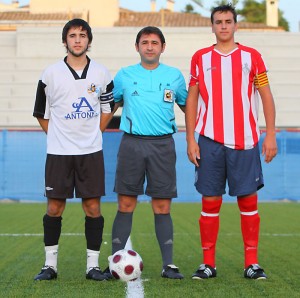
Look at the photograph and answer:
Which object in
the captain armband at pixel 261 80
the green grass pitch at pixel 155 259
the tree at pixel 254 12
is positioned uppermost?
the tree at pixel 254 12

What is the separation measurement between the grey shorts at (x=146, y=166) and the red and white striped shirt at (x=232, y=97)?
1.15 ft

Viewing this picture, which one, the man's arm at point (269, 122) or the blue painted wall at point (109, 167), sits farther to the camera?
the blue painted wall at point (109, 167)

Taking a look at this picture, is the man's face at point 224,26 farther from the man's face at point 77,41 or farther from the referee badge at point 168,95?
the man's face at point 77,41

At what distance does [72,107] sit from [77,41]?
462mm

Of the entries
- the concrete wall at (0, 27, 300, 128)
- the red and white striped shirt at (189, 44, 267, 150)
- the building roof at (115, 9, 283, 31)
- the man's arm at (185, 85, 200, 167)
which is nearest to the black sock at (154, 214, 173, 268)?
the man's arm at (185, 85, 200, 167)

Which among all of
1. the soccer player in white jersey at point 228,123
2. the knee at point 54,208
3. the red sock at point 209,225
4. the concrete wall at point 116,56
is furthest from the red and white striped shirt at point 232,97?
the concrete wall at point 116,56

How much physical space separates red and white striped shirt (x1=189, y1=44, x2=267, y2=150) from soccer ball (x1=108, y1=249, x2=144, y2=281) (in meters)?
1.06

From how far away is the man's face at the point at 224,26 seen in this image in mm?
6371

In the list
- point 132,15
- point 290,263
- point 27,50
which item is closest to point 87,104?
A: point 290,263

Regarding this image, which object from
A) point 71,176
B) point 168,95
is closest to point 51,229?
point 71,176

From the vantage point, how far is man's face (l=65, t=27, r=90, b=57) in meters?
6.28

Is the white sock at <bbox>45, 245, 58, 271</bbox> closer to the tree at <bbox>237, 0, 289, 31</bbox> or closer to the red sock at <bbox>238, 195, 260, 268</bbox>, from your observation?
the red sock at <bbox>238, 195, 260, 268</bbox>

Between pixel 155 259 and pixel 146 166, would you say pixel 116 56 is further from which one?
pixel 146 166

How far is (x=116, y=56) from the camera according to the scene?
2805cm
